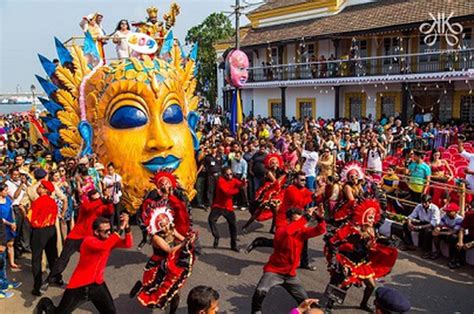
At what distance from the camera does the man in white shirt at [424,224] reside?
25.0 ft

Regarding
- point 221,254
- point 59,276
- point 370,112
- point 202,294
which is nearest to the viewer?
point 202,294

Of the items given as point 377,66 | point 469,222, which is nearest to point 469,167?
point 469,222

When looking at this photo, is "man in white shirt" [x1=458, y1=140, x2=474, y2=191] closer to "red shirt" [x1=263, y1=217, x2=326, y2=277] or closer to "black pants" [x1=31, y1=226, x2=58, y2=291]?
"red shirt" [x1=263, y1=217, x2=326, y2=277]

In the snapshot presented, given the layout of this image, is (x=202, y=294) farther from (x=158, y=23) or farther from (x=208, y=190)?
(x=158, y=23)

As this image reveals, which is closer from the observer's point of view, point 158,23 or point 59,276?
point 59,276

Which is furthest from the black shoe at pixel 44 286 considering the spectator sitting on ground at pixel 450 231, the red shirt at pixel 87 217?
the spectator sitting on ground at pixel 450 231

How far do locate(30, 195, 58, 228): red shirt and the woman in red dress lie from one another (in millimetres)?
6196

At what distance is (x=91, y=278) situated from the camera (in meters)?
4.82

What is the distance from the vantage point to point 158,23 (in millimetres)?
11375

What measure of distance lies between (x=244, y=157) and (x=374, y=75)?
39.2ft

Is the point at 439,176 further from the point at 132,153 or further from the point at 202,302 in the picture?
the point at 202,302

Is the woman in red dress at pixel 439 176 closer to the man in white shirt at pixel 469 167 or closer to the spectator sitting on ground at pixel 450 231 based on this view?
the man in white shirt at pixel 469 167

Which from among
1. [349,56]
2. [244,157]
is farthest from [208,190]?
[349,56]

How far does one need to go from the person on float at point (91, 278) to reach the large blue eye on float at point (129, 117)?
3992 mm
